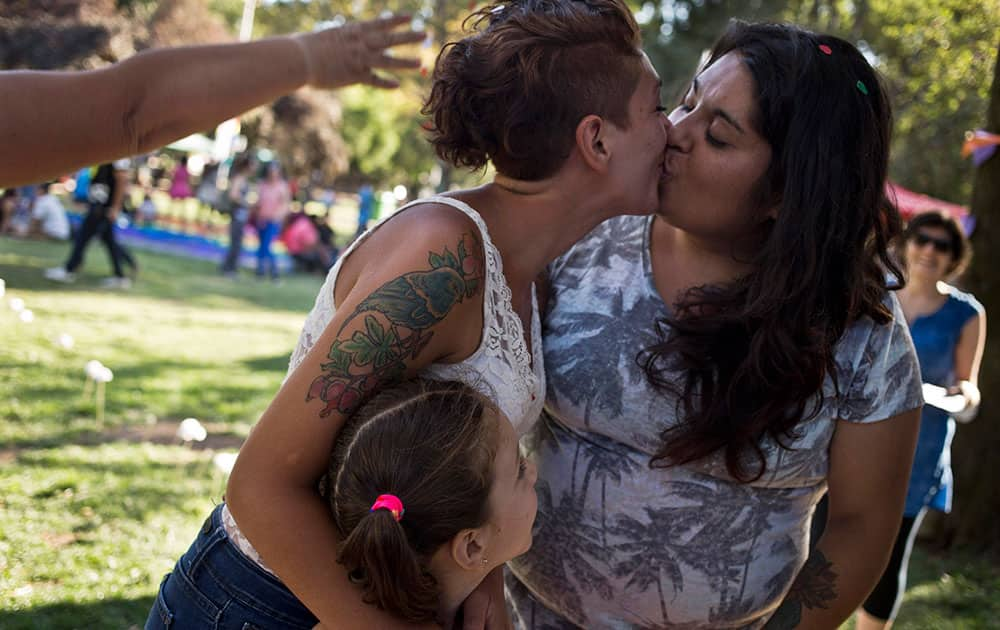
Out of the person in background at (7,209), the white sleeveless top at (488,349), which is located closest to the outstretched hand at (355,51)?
the white sleeveless top at (488,349)

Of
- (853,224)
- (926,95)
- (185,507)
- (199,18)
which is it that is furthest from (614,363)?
(199,18)

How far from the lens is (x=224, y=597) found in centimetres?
198

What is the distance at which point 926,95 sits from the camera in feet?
46.5

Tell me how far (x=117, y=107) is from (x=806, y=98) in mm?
1577

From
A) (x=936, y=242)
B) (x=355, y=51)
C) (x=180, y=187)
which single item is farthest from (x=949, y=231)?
(x=180, y=187)

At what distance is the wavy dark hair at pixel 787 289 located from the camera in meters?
2.25

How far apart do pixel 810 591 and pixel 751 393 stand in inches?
21.0

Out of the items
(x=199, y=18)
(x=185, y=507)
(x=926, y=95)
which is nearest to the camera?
(x=185, y=507)

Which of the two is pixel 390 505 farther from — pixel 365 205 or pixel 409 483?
pixel 365 205

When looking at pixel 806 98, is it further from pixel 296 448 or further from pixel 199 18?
pixel 199 18

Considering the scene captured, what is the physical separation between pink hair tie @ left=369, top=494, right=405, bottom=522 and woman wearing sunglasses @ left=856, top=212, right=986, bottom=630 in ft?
12.0

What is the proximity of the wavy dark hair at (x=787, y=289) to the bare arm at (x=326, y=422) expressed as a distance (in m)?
0.73

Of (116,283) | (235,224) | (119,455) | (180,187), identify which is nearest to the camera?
(119,455)

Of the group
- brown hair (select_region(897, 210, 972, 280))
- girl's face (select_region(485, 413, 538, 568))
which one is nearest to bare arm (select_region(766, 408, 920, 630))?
girl's face (select_region(485, 413, 538, 568))
